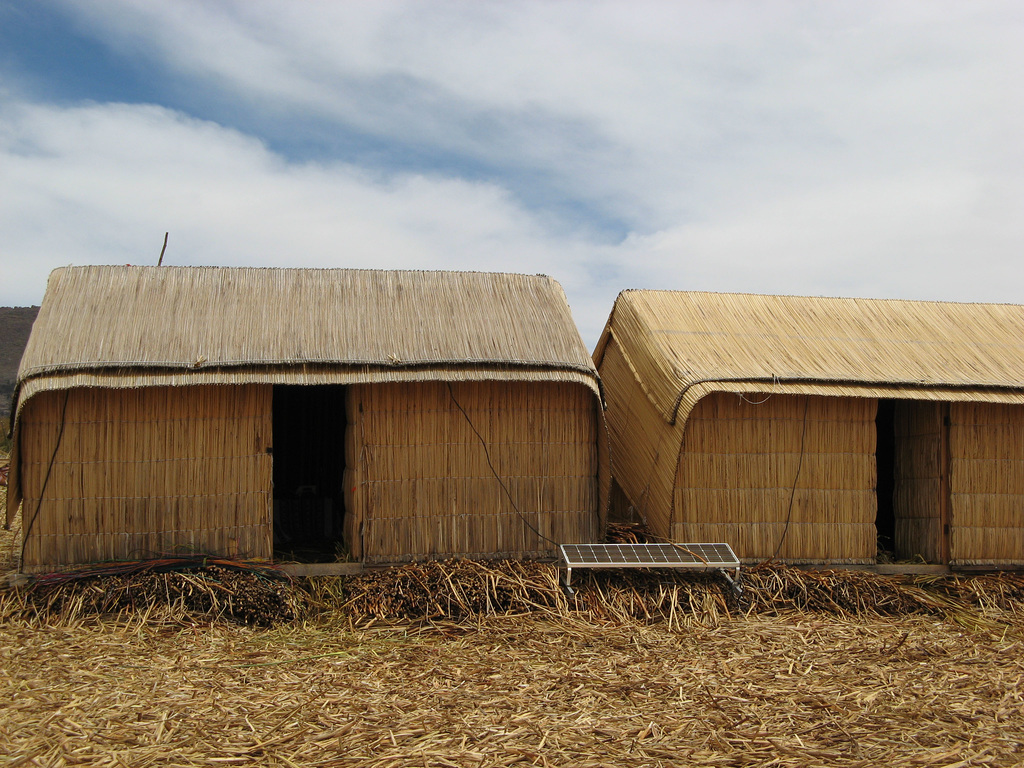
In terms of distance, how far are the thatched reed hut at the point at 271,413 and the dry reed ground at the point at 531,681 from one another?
23.7 inches

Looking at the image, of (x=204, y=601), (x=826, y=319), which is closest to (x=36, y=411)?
(x=204, y=601)

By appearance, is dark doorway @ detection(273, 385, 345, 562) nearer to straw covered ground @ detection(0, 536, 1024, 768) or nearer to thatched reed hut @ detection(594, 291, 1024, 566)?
straw covered ground @ detection(0, 536, 1024, 768)

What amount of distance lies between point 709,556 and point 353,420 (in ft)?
11.1

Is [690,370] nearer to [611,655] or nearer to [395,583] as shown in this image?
[611,655]

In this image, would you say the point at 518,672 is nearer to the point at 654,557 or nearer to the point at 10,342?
the point at 654,557

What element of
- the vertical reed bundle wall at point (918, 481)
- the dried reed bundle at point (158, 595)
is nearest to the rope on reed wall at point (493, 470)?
the dried reed bundle at point (158, 595)

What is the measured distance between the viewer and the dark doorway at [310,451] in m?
9.56

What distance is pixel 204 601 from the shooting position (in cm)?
646

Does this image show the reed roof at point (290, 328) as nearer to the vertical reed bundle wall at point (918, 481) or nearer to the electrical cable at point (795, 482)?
the electrical cable at point (795, 482)

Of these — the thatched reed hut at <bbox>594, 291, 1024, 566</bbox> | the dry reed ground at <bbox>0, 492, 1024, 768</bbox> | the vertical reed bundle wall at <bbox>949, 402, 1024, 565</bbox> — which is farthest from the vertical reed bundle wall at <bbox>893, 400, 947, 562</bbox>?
the dry reed ground at <bbox>0, 492, 1024, 768</bbox>

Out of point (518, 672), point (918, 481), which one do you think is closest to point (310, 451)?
point (518, 672)

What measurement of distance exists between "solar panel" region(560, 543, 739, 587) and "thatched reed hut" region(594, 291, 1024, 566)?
0.99 feet

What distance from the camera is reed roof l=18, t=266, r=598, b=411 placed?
21.6ft

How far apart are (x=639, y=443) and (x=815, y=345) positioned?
6.71 ft
